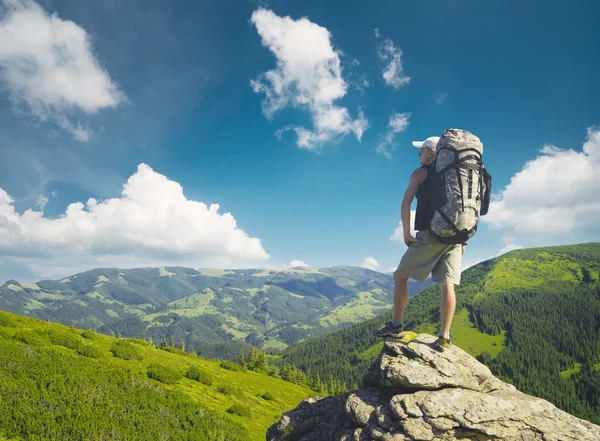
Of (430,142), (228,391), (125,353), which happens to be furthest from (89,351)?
(430,142)

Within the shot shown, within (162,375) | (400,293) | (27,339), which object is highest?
(400,293)

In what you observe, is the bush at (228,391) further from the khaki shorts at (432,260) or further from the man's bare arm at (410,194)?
the man's bare arm at (410,194)

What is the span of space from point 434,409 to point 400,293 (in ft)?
10.7

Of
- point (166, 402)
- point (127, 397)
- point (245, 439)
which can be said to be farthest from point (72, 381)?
point (245, 439)

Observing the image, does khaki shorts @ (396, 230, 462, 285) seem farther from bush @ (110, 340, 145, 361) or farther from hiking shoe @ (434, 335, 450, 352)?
bush @ (110, 340, 145, 361)

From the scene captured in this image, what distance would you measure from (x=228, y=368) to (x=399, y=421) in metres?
37.6

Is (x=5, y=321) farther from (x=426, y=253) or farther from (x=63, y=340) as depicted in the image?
(x=426, y=253)

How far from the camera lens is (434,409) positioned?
8555 mm

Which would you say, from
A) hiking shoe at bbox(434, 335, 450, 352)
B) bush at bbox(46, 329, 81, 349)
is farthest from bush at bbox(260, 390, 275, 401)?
hiking shoe at bbox(434, 335, 450, 352)

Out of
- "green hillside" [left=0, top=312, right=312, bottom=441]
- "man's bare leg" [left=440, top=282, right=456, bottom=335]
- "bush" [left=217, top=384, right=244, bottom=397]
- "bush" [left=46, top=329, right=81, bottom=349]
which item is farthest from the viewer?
"bush" [left=217, top=384, right=244, bottom=397]

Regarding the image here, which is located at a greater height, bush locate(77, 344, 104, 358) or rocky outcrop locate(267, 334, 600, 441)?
rocky outcrop locate(267, 334, 600, 441)

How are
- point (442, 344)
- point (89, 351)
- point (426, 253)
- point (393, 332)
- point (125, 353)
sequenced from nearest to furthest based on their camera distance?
point (426, 253) < point (442, 344) < point (393, 332) < point (89, 351) < point (125, 353)

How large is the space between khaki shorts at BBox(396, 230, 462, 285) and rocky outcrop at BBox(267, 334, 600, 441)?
8.31ft

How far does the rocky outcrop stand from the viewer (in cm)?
827
